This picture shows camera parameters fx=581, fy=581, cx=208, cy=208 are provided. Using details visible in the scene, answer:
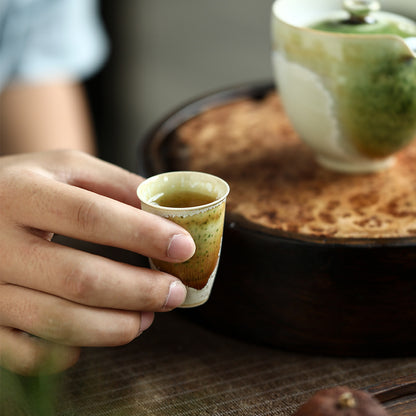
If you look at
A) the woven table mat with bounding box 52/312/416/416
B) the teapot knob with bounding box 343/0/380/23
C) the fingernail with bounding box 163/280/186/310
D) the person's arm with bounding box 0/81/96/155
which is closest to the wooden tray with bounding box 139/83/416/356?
the woven table mat with bounding box 52/312/416/416

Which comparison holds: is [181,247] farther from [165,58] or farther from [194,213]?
[165,58]

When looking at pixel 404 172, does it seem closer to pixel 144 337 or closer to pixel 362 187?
pixel 362 187

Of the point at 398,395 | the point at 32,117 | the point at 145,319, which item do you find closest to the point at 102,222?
the point at 145,319

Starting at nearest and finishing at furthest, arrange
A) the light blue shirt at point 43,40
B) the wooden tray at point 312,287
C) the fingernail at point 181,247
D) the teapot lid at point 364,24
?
the fingernail at point 181,247 < the wooden tray at point 312,287 < the teapot lid at point 364,24 < the light blue shirt at point 43,40

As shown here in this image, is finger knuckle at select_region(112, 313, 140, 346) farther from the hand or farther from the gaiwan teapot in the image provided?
the gaiwan teapot

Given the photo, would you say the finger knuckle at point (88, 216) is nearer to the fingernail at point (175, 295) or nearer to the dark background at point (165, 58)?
the fingernail at point (175, 295)

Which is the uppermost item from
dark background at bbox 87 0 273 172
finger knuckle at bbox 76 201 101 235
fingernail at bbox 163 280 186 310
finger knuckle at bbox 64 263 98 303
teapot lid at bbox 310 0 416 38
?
teapot lid at bbox 310 0 416 38

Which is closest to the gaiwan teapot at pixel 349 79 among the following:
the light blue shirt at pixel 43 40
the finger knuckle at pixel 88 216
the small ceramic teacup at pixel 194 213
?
the small ceramic teacup at pixel 194 213

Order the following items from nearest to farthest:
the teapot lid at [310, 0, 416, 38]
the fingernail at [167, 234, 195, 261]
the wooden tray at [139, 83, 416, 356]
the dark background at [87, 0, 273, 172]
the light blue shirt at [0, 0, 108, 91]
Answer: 1. the fingernail at [167, 234, 195, 261]
2. the wooden tray at [139, 83, 416, 356]
3. the teapot lid at [310, 0, 416, 38]
4. the light blue shirt at [0, 0, 108, 91]
5. the dark background at [87, 0, 273, 172]
